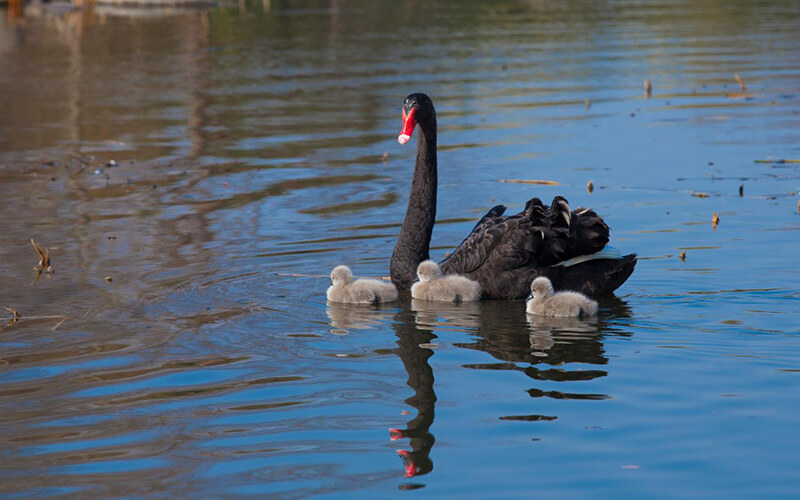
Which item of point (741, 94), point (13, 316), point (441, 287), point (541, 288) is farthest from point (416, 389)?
point (741, 94)

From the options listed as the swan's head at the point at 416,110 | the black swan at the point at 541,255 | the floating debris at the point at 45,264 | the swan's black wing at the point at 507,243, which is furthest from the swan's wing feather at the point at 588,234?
the floating debris at the point at 45,264

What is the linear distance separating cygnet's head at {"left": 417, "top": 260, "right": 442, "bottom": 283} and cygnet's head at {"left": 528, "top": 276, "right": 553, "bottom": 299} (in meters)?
0.74

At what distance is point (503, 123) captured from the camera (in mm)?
15891

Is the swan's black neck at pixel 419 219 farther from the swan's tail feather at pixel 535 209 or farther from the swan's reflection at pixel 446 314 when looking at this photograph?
the swan's tail feather at pixel 535 209

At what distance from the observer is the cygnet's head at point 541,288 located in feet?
23.3

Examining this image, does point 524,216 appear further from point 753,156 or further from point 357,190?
point 753,156

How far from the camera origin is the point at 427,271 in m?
7.57

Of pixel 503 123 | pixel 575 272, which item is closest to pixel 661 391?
pixel 575 272

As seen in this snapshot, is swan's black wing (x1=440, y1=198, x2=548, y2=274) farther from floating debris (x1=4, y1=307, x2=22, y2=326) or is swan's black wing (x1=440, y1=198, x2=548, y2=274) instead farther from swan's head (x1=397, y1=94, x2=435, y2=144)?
floating debris (x1=4, y1=307, x2=22, y2=326)

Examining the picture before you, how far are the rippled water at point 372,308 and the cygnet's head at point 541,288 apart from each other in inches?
7.8

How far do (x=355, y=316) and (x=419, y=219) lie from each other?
1.08m

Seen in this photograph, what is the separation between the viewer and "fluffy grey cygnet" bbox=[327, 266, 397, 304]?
24.8 ft

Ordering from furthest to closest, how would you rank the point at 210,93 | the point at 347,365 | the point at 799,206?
the point at 210,93 → the point at 799,206 → the point at 347,365

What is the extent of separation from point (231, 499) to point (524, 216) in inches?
138
